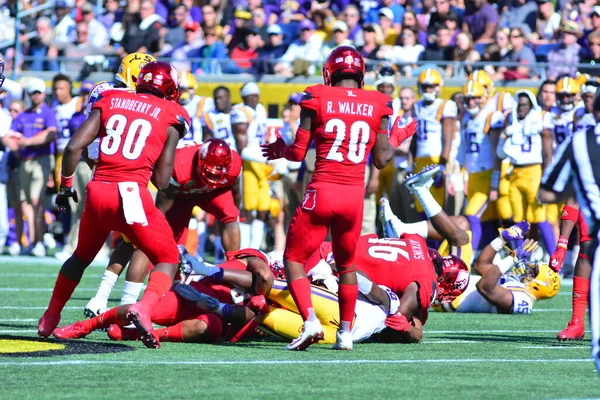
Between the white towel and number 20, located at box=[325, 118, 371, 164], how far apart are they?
119 cm

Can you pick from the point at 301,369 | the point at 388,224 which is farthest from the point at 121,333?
the point at 388,224

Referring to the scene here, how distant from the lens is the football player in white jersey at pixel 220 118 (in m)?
14.7

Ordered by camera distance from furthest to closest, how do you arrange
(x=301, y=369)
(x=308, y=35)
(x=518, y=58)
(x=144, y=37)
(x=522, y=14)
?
(x=144, y=37) → (x=308, y=35) → (x=522, y=14) → (x=518, y=58) → (x=301, y=369)

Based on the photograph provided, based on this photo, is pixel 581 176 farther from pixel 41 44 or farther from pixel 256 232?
pixel 41 44

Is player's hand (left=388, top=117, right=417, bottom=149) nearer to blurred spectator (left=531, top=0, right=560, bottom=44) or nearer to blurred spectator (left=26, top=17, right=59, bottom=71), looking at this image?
blurred spectator (left=531, top=0, right=560, bottom=44)

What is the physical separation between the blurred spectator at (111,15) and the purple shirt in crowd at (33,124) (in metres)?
5.26

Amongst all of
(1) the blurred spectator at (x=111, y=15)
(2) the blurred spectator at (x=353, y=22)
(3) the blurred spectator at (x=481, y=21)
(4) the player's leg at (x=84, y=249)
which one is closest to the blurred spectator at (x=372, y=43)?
(2) the blurred spectator at (x=353, y=22)

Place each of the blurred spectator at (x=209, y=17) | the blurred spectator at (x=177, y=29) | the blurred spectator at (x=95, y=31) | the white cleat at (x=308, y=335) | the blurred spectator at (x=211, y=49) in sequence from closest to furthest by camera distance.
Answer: the white cleat at (x=308, y=335)
the blurred spectator at (x=211, y=49)
the blurred spectator at (x=209, y=17)
the blurred spectator at (x=177, y=29)
the blurred spectator at (x=95, y=31)

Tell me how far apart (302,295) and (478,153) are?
7.27 m

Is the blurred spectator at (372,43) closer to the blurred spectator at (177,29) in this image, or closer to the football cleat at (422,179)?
the blurred spectator at (177,29)

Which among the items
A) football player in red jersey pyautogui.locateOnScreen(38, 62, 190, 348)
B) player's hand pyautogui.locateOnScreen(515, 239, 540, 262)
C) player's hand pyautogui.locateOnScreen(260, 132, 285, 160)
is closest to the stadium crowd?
player's hand pyautogui.locateOnScreen(515, 239, 540, 262)

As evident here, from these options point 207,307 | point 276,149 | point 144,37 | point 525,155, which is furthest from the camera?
point 144,37

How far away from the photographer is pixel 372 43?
17031 millimetres

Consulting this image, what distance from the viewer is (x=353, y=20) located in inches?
708
